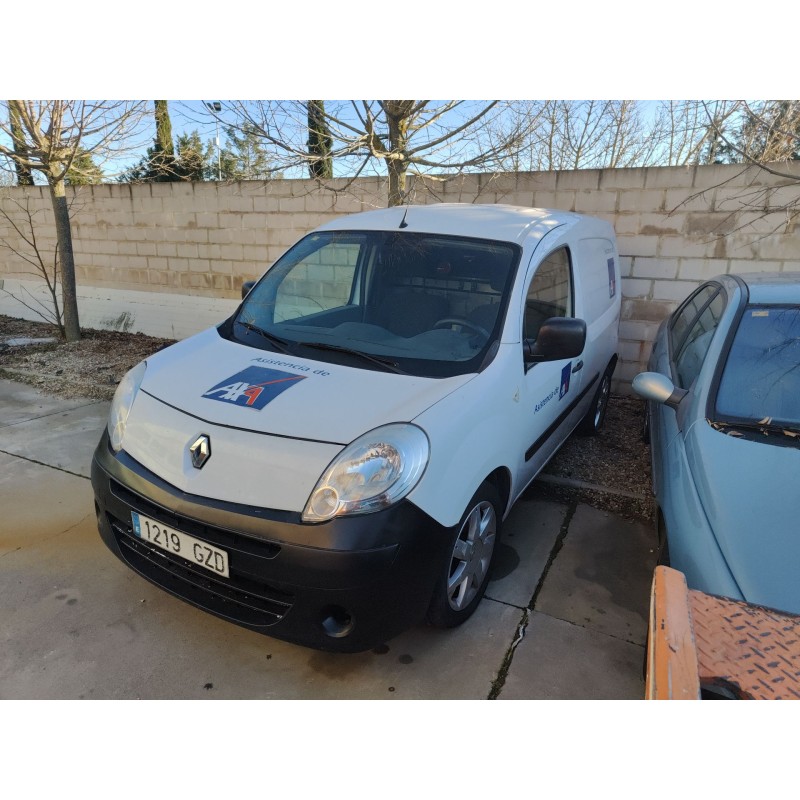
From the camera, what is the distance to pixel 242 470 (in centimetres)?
196

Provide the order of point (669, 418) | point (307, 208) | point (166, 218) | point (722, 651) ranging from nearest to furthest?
point (722, 651) → point (669, 418) → point (307, 208) → point (166, 218)

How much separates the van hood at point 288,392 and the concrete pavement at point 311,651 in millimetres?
992

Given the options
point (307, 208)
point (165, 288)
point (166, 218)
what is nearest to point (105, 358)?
point (165, 288)

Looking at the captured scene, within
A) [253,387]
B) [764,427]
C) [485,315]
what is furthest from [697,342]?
[253,387]

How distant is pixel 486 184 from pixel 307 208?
84.4 inches

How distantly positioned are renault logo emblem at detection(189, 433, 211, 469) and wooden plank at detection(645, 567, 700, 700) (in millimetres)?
1567

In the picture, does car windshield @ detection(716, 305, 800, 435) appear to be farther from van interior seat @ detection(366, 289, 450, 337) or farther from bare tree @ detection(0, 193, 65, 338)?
bare tree @ detection(0, 193, 65, 338)

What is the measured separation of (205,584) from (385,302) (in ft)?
5.44

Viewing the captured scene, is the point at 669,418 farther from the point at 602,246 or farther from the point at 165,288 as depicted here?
the point at 165,288

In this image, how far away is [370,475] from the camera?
6.23ft

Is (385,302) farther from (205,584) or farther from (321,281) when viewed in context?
(205,584)

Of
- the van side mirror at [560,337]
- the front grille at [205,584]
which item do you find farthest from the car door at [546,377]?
the front grille at [205,584]

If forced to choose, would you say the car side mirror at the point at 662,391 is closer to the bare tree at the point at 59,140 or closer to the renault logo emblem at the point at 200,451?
the renault logo emblem at the point at 200,451

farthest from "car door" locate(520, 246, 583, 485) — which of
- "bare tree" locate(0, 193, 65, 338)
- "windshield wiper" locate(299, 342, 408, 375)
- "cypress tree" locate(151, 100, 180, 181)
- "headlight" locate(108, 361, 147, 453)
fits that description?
"bare tree" locate(0, 193, 65, 338)
